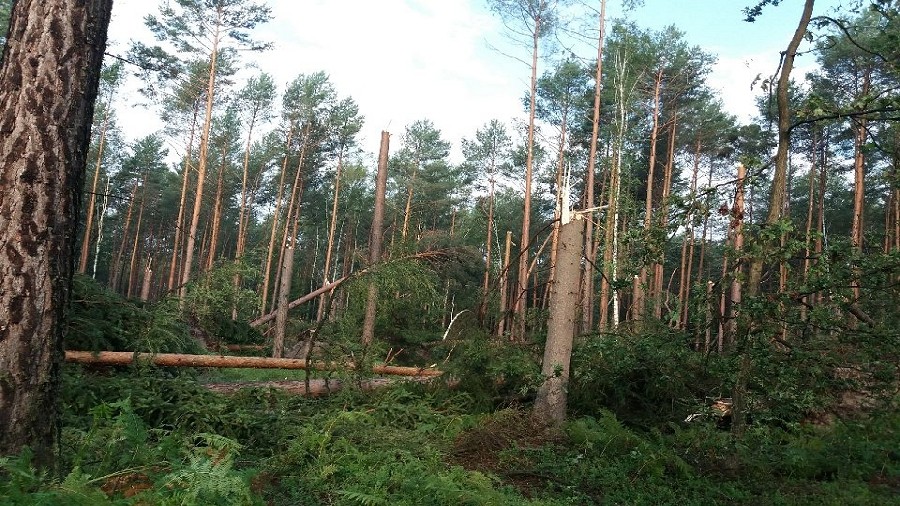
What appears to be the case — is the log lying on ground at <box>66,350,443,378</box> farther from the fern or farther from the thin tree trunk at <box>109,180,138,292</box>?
the thin tree trunk at <box>109,180,138,292</box>

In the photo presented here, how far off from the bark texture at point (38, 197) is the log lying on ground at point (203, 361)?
3.34 m

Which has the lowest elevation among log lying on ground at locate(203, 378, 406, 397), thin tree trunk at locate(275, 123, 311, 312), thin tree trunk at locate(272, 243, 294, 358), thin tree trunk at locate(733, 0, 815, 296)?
log lying on ground at locate(203, 378, 406, 397)

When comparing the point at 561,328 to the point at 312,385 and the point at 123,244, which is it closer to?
the point at 312,385

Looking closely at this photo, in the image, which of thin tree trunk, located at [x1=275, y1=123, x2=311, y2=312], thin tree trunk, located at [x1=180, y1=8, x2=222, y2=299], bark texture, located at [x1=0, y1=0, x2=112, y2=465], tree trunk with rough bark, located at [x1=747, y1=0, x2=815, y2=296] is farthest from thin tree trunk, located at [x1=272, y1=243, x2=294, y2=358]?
thin tree trunk, located at [x1=275, y1=123, x2=311, y2=312]

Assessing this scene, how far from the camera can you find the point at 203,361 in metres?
8.75

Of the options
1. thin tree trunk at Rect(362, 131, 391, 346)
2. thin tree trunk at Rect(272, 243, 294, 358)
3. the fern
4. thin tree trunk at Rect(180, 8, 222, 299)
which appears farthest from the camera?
thin tree trunk at Rect(180, 8, 222, 299)

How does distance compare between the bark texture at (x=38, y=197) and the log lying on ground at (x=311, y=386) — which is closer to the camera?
the bark texture at (x=38, y=197)

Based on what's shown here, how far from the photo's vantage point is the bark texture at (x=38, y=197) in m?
3.49

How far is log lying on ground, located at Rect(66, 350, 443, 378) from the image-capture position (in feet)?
23.3

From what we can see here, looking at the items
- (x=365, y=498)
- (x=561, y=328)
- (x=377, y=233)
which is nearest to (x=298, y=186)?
(x=377, y=233)

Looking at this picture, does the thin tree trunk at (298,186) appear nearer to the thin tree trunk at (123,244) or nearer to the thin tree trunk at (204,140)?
the thin tree trunk at (204,140)

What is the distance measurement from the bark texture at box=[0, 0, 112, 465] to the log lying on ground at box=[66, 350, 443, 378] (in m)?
3.34

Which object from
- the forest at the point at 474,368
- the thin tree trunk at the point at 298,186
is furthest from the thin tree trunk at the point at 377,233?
the thin tree trunk at the point at 298,186

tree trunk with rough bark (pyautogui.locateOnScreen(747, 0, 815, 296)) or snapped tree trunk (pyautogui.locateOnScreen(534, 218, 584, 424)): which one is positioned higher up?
tree trunk with rough bark (pyautogui.locateOnScreen(747, 0, 815, 296))
